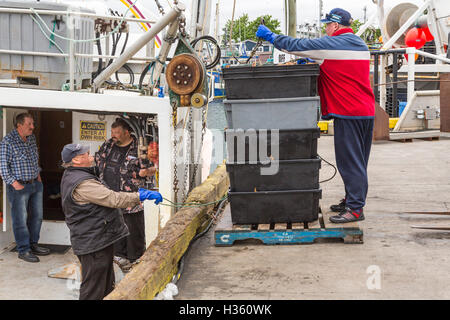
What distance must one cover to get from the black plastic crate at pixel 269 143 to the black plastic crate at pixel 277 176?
0.25 feet

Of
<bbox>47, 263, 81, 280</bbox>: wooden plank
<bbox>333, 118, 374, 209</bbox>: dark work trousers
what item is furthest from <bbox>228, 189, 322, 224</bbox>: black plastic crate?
<bbox>47, 263, 81, 280</bbox>: wooden plank

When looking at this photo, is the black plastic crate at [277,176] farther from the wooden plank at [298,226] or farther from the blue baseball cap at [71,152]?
the blue baseball cap at [71,152]

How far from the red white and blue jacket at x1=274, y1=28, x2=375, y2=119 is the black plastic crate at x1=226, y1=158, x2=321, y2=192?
58cm

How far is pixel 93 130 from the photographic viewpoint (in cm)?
792

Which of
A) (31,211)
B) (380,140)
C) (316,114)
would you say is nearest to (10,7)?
(31,211)

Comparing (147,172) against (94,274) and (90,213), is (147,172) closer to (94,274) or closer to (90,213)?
(90,213)

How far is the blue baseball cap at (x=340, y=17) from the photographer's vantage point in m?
5.26

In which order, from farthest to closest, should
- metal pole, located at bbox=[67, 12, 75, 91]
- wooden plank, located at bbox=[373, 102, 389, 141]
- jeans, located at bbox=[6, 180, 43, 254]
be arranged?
wooden plank, located at bbox=[373, 102, 389, 141], jeans, located at bbox=[6, 180, 43, 254], metal pole, located at bbox=[67, 12, 75, 91]

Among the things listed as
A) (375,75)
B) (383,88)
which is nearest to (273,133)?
(375,75)

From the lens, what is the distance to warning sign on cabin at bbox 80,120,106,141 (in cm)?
788

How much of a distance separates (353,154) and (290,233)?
94cm

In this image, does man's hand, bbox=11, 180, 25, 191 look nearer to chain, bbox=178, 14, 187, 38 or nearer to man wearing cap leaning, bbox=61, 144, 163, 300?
man wearing cap leaning, bbox=61, 144, 163, 300

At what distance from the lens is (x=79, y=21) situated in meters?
6.50
